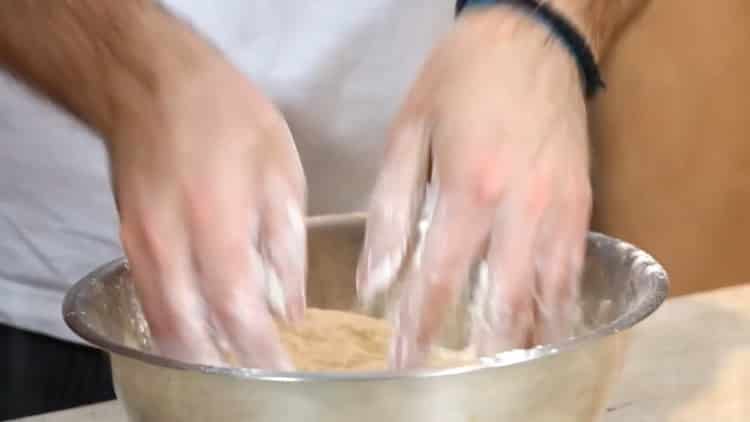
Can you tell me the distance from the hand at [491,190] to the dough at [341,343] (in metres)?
0.05

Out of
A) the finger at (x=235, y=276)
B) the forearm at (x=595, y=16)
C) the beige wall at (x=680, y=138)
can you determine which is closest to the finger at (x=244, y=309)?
the finger at (x=235, y=276)

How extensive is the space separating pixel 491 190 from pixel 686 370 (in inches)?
11.3

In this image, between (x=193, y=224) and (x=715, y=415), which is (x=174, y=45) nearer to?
(x=193, y=224)

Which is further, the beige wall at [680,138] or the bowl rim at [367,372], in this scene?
the beige wall at [680,138]

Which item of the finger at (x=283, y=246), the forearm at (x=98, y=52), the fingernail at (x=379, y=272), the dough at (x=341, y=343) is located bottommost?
the dough at (x=341, y=343)

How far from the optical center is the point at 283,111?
0.78 m

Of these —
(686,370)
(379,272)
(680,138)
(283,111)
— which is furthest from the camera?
(680,138)

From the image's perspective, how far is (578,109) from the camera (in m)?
0.52

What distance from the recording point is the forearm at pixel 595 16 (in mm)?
559

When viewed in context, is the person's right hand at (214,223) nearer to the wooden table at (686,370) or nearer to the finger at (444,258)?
the finger at (444,258)

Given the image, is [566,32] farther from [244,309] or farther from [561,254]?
[244,309]

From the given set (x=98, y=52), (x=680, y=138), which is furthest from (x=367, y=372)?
(x=680, y=138)

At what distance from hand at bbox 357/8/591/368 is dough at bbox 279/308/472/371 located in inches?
2.0

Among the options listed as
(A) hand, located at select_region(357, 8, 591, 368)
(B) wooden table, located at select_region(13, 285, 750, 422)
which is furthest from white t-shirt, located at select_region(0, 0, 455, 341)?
(A) hand, located at select_region(357, 8, 591, 368)
